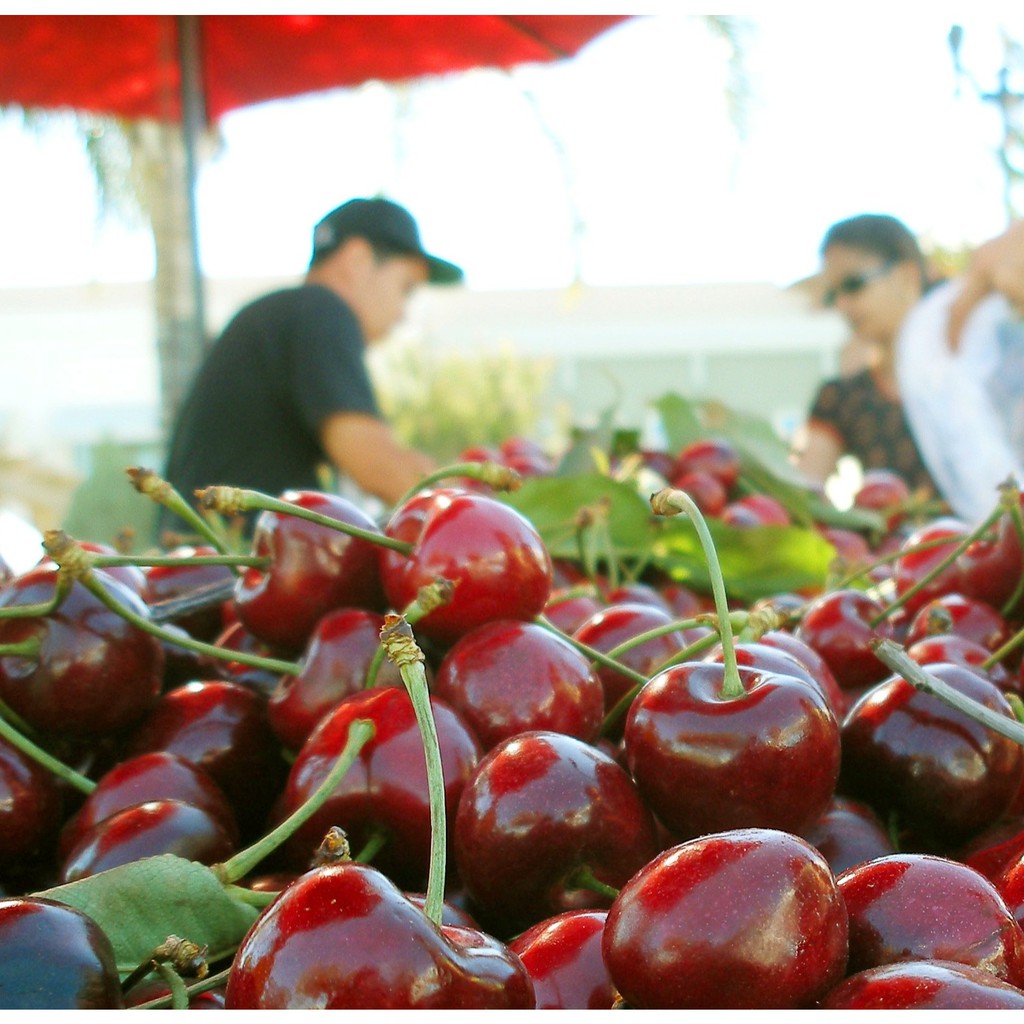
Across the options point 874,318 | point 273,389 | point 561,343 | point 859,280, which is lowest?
point 273,389

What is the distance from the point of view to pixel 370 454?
2.80 metres

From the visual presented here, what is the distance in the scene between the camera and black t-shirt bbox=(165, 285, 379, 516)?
2846 mm

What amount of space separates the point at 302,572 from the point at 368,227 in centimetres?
256

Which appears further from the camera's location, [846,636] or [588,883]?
[846,636]

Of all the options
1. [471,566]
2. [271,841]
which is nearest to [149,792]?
[271,841]

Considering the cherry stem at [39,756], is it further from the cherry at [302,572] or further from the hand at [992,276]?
the hand at [992,276]

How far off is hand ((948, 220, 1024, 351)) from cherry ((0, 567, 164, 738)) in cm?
274

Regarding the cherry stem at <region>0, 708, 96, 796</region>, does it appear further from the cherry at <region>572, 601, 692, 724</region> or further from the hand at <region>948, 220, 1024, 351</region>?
the hand at <region>948, 220, 1024, 351</region>

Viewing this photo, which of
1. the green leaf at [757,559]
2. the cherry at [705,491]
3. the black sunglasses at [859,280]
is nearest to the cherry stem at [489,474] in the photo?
the green leaf at [757,559]

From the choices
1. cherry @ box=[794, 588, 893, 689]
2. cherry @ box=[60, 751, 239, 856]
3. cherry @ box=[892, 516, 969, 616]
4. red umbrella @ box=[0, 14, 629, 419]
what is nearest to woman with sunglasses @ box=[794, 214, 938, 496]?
red umbrella @ box=[0, 14, 629, 419]

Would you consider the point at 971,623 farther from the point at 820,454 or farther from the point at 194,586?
the point at 820,454

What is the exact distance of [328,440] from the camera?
113 inches

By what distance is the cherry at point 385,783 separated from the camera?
73cm

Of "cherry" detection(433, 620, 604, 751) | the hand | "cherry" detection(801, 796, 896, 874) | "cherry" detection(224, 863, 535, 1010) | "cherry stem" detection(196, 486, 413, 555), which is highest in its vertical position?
the hand
